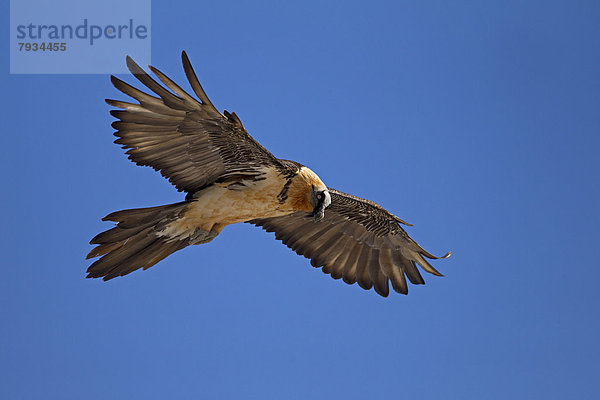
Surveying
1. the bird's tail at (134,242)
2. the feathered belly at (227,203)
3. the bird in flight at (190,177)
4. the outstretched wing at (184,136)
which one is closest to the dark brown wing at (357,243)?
the bird in flight at (190,177)

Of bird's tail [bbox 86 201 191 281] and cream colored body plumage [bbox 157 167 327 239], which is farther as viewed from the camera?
cream colored body plumage [bbox 157 167 327 239]

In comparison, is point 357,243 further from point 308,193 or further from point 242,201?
point 242,201

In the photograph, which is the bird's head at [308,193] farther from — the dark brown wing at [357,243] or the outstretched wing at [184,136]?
the dark brown wing at [357,243]

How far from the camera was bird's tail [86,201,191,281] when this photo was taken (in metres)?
7.48

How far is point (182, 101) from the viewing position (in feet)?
23.5

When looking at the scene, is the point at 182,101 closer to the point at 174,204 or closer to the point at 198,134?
the point at 198,134

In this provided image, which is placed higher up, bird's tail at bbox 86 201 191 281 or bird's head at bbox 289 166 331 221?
bird's head at bbox 289 166 331 221

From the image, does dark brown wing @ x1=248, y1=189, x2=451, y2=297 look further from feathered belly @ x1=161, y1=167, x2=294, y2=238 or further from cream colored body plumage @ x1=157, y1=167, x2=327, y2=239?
feathered belly @ x1=161, y1=167, x2=294, y2=238

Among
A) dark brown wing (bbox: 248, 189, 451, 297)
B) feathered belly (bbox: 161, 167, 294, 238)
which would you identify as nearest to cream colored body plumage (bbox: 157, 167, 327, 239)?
feathered belly (bbox: 161, 167, 294, 238)

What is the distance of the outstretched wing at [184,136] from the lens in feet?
23.2

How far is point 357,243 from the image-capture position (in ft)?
32.4

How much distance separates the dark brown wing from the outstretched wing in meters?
1.88

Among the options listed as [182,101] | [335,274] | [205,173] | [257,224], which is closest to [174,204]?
[205,173]

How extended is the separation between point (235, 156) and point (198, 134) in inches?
20.2
